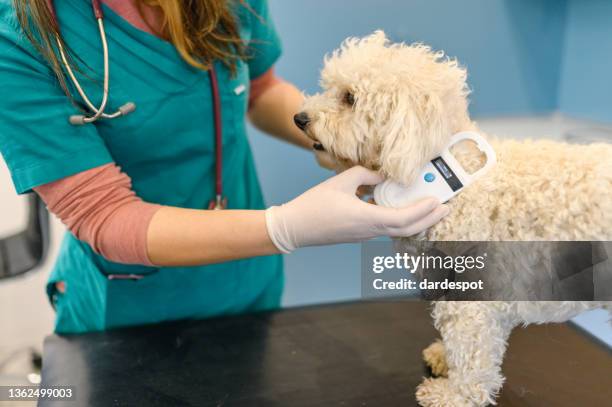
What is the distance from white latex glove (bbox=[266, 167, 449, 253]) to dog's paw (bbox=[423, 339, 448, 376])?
11.2 inches

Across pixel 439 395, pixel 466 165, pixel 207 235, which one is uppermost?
pixel 466 165

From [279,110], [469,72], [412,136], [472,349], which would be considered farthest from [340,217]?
[469,72]

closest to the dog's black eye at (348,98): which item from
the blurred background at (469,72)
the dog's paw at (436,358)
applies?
the dog's paw at (436,358)

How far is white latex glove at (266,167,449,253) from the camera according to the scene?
0.81 metres

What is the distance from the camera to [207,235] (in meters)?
0.88

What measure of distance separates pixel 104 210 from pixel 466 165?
0.57 meters

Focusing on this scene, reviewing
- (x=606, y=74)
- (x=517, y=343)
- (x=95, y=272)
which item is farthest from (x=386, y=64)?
(x=606, y=74)

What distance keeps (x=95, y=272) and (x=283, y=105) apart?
55cm

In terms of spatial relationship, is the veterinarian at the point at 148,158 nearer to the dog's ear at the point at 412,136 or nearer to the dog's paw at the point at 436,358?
the dog's ear at the point at 412,136

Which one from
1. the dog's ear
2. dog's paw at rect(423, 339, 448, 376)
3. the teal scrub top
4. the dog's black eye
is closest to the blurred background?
the teal scrub top

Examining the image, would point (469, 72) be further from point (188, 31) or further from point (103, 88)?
point (103, 88)

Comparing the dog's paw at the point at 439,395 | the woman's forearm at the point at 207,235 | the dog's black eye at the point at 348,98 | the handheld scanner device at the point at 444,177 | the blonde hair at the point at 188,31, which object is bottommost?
the dog's paw at the point at 439,395

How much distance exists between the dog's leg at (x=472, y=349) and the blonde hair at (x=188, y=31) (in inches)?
23.7

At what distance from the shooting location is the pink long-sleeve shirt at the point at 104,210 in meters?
0.87
